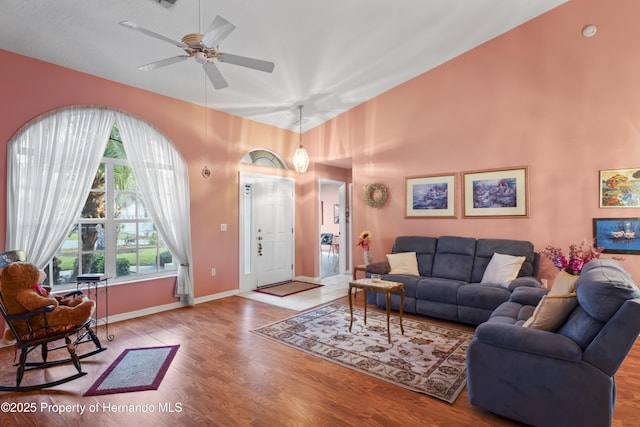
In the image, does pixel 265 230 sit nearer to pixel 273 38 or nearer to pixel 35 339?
pixel 273 38

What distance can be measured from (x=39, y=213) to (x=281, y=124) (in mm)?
3993

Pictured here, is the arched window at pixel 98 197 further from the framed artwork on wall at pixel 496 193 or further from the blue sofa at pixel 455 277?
the framed artwork on wall at pixel 496 193

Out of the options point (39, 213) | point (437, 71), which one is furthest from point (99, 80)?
point (437, 71)

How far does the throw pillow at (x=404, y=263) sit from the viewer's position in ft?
15.5

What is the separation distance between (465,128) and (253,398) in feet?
14.9

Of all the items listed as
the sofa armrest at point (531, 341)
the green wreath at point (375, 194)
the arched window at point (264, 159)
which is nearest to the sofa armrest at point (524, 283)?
the sofa armrest at point (531, 341)

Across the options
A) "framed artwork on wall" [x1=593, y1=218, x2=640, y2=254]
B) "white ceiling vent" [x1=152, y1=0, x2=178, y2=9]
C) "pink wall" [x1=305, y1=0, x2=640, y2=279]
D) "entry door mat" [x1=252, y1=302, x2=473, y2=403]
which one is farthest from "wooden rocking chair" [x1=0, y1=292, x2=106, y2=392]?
"framed artwork on wall" [x1=593, y1=218, x2=640, y2=254]

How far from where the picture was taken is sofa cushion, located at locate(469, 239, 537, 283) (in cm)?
400

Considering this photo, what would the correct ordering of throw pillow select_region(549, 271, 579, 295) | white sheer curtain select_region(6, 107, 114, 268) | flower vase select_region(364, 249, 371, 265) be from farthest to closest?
flower vase select_region(364, 249, 371, 265) → white sheer curtain select_region(6, 107, 114, 268) → throw pillow select_region(549, 271, 579, 295)

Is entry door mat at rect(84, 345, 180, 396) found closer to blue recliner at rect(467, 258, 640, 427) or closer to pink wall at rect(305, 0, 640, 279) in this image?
blue recliner at rect(467, 258, 640, 427)

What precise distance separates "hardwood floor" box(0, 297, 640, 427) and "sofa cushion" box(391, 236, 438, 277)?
90.2 inches

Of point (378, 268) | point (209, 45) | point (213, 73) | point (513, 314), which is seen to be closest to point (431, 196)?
point (378, 268)

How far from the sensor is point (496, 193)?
4.53m

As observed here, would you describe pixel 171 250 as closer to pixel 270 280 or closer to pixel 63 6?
pixel 270 280
